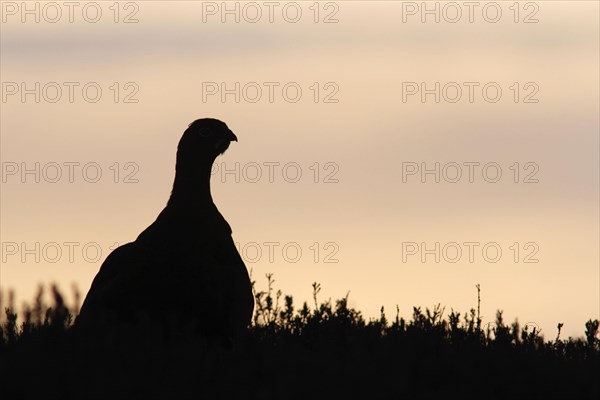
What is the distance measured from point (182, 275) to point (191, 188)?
122 centimetres

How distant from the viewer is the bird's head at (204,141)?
35.3 ft

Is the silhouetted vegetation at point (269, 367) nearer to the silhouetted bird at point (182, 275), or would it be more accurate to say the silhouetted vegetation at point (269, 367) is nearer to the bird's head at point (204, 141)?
the silhouetted bird at point (182, 275)

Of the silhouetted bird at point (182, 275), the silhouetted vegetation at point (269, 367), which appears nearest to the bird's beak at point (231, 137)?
the silhouetted bird at point (182, 275)

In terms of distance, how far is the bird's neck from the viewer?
10.4 meters

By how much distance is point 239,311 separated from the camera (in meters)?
9.81

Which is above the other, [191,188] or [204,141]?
[204,141]

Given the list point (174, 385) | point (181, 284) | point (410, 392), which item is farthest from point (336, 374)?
point (181, 284)

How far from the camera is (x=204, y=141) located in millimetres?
10844

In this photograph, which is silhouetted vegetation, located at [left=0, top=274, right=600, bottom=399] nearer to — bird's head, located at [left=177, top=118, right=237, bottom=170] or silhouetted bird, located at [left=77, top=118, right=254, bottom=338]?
silhouetted bird, located at [left=77, top=118, right=254, bottom=338]

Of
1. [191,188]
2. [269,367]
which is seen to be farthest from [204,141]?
[269,367]

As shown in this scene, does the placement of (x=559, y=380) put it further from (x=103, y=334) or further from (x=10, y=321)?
(x=10, y=321)

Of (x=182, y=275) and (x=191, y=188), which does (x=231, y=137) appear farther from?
(x=182, y=275)

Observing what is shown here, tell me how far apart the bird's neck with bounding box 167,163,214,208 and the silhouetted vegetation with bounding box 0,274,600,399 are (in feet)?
4.69

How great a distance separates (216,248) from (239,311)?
613 mm
